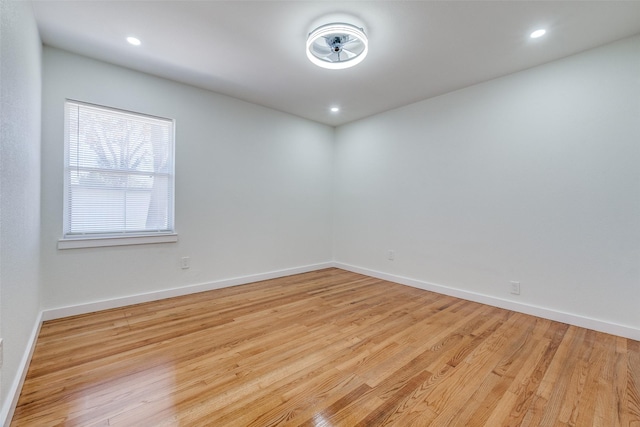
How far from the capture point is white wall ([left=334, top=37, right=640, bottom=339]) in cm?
241

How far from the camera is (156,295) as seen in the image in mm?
3164

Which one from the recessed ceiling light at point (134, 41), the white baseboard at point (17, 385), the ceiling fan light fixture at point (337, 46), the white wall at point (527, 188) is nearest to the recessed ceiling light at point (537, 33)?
the white wall at point (527, 188)

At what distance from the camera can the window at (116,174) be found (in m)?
2.72

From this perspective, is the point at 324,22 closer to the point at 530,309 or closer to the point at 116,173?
the point at 116,173

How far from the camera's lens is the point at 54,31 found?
7.67 feet

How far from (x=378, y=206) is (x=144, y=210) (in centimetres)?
318

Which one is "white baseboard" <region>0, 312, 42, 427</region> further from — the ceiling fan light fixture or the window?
the ceiling fan light fixture

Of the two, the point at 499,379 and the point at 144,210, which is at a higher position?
the point at 144,210

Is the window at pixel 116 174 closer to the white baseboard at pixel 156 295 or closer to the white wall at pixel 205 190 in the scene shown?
the white wall at pixel 205 190

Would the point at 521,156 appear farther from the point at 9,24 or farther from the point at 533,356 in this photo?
the point at 9,24

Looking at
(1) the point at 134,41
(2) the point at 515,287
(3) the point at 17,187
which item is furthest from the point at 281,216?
(2) the point at 515,287

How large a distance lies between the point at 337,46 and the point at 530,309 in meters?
3.26

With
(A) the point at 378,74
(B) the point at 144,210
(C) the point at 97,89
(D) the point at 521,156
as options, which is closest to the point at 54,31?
(C) the point at 97,89

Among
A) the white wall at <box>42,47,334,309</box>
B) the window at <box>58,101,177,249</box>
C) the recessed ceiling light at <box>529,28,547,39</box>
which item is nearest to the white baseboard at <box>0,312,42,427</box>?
the white wall at <box>42,47,334,309</box>
